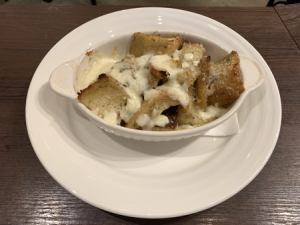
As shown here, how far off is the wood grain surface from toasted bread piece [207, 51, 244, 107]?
0.36 meters

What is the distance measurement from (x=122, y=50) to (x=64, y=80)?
19cm

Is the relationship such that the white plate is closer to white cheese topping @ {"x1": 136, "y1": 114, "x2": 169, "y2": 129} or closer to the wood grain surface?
white cheese topping @ {"x1": 136, "y1": 114, "x2": 169, "y2": 129}

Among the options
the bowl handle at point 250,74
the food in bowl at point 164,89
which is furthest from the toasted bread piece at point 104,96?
the bowl handle at point 250,74

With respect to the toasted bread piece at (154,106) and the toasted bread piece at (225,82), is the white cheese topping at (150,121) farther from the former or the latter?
the toasted bread piece at (225,82)

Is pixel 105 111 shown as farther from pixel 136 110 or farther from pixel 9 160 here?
pixel 9 160

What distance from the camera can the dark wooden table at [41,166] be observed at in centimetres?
71

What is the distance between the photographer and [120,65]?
0.79 meters

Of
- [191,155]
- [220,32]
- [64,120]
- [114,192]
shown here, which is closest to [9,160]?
[64,120]

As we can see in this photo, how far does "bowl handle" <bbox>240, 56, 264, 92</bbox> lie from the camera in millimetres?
764

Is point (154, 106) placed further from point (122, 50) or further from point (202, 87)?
point (122, 50)

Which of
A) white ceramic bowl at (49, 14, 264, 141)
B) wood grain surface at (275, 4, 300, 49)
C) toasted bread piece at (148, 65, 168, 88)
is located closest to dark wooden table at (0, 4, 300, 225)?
wood grain surface at (275, 4, 300, 49)

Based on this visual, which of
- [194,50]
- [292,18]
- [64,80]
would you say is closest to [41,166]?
[64,80]

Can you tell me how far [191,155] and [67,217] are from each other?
10.4 inches

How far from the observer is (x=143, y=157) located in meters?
0.74
